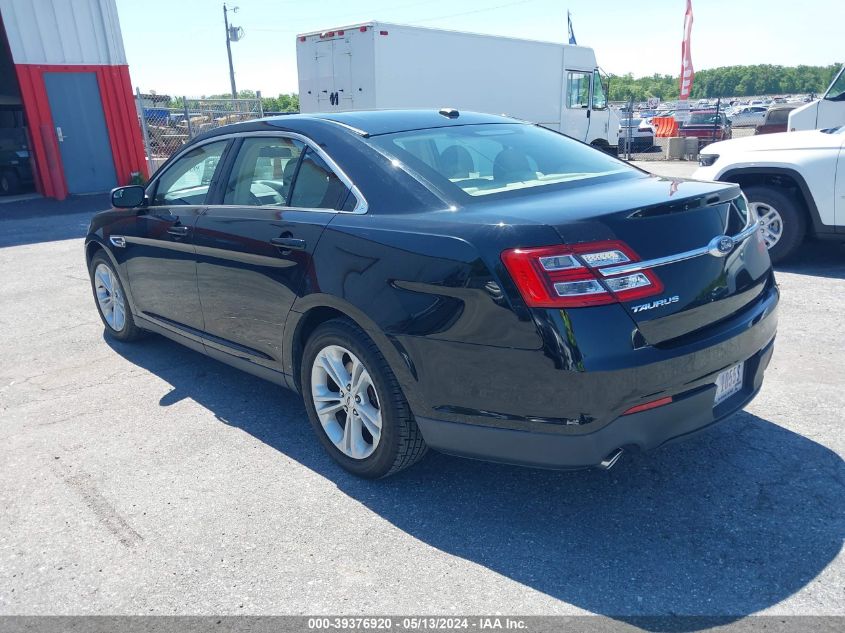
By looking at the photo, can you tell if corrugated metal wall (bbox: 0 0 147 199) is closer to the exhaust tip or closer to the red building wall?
the red building wall

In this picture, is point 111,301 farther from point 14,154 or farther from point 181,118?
point 181,118

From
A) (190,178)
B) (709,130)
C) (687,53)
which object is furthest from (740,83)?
(190,178)

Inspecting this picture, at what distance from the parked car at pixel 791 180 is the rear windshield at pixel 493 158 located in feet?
11.9

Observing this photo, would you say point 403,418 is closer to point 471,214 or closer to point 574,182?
Result: point 471,214

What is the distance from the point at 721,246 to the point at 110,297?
4607 mm

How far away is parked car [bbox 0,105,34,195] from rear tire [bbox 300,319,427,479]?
15414mm

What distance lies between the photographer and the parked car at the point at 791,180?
6305mm

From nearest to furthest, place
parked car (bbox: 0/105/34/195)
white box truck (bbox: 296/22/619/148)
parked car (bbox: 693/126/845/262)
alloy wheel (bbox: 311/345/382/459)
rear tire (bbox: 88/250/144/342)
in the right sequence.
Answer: alloy wheel (bbox: 311/345/382/459) → rear tire (bbox: 88/250/144/342) → parked car (bbox: 693/126/845/262) → white box truck (bbox: 296/22/619/148) → parked car (bbox: 0/105/34/195)

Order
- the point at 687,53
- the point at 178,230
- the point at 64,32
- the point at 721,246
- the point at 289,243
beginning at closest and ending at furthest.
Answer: the point at 721,246, the point at 289,243, the point at 178,230, the point at 64,32, the point at 687,53

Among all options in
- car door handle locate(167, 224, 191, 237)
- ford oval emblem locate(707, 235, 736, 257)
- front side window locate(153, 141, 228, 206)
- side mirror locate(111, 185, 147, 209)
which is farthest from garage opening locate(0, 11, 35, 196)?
ford oval emblem locate(707, 235, 736, 257)

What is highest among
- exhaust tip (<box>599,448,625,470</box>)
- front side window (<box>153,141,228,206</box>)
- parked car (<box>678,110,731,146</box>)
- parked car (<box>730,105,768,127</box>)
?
front side window (<box>153,141,228,206</box>)

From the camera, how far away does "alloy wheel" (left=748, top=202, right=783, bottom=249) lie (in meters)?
6.74

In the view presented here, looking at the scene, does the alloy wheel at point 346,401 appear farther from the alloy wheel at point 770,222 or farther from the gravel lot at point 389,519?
the alloy wheel at point 770,222

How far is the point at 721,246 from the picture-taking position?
2727 millimetres
